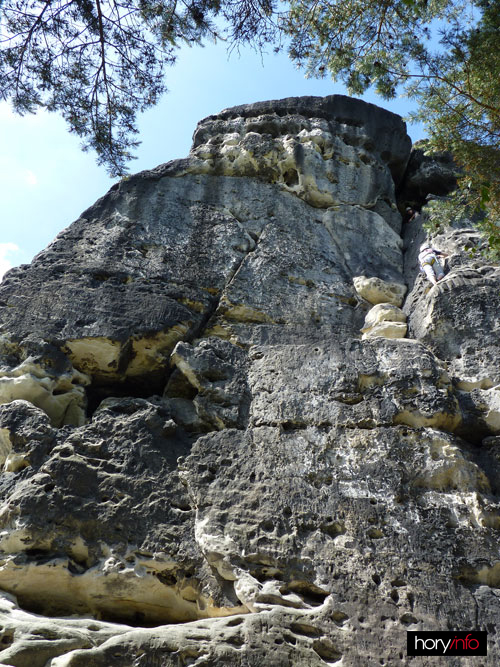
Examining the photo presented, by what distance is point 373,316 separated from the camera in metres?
8.28

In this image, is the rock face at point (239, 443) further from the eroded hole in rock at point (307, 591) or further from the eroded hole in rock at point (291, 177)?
the eroded hole in rock at point (291, 177)

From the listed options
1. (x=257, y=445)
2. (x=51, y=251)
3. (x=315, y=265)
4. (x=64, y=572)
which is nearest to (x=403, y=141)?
(x=315, y=265)

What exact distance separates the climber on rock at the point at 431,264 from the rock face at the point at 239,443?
0.79 ft

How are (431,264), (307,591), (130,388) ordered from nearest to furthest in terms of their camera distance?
(307,591) → (130,388) → (431,264)

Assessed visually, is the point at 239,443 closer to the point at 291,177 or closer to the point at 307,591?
the point at 307,591

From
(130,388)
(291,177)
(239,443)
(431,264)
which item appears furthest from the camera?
(291,177)

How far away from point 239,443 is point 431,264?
3848mm

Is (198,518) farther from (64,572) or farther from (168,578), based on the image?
(64,572)

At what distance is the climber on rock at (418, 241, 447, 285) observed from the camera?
8.35 metres

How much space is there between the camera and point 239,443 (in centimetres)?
644

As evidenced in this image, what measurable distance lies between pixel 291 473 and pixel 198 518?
0.97m

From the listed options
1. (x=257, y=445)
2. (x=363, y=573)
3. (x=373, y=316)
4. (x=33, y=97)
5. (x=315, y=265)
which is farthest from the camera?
(x=315, y=265)

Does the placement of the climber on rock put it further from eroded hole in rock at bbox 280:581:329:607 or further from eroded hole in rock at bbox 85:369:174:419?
eroded hole in rock at bbox 280:581:329:607

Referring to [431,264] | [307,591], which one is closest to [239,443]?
[307,591]
